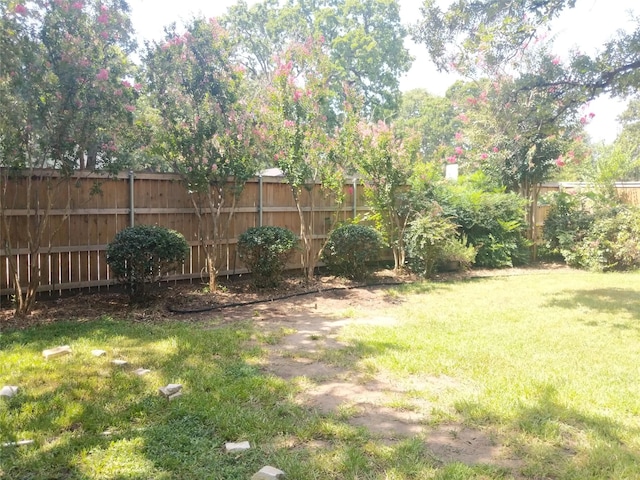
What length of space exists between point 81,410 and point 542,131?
767 cm

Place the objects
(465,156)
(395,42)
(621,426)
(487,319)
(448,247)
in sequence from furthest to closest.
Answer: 1. (395,42)
2. (465,156)
3. (448,247)
4. (487,319)
5. (621,426)

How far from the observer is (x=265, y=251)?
7.75 m

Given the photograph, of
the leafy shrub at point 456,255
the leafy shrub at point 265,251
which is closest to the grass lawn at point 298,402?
the leafy shrub at point 265,251

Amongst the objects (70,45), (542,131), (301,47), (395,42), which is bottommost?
(542,131)

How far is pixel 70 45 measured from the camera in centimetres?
579

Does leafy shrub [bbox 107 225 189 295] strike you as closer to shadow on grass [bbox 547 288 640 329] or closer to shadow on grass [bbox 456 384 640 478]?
shadow on grass [bbox 456 384 640 478]

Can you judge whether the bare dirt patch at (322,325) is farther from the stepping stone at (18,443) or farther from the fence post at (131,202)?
the stepping stone at (18,443)

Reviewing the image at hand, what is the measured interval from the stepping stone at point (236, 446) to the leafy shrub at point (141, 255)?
3.87m

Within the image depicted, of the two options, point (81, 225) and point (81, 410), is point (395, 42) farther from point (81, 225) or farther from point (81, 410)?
point (81, 410)

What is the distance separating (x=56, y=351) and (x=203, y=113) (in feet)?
13.1

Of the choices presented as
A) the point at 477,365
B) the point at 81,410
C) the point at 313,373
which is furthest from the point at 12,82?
→ the point at 477,365

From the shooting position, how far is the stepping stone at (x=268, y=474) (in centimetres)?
256

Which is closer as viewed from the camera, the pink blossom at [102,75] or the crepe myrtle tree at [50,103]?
the crepe myrtle tree at [50,103]

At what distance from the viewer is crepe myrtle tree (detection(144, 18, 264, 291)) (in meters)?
7.19
